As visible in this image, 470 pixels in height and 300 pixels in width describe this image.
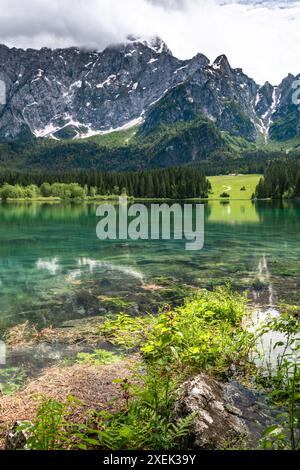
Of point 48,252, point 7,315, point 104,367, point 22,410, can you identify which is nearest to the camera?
point 22,410

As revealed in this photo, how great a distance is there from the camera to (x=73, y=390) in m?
10.0

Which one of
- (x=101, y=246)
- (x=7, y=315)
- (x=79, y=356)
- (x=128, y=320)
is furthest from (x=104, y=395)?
→ (x=101, y=246)

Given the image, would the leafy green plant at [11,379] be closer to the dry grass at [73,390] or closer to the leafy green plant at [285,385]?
the dry grass at [73,390]

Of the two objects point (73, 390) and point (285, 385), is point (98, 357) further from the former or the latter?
point (285, 385)

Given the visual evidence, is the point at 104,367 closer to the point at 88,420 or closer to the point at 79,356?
the point at 79,356

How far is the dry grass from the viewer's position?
896 centimetres

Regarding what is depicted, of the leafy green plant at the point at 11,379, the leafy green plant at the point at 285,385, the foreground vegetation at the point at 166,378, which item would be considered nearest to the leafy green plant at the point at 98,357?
the foreground vegetation at the point at 166,378

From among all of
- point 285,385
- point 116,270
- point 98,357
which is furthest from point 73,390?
point 116,270

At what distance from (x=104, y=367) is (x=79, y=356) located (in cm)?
170

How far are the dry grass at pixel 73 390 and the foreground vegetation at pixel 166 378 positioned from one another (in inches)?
12.0

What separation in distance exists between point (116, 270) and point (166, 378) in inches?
808

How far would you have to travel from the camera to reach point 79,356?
1297 centimetres

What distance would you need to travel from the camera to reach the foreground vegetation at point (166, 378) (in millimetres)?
7453

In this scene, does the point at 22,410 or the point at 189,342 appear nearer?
the point at 22,410
